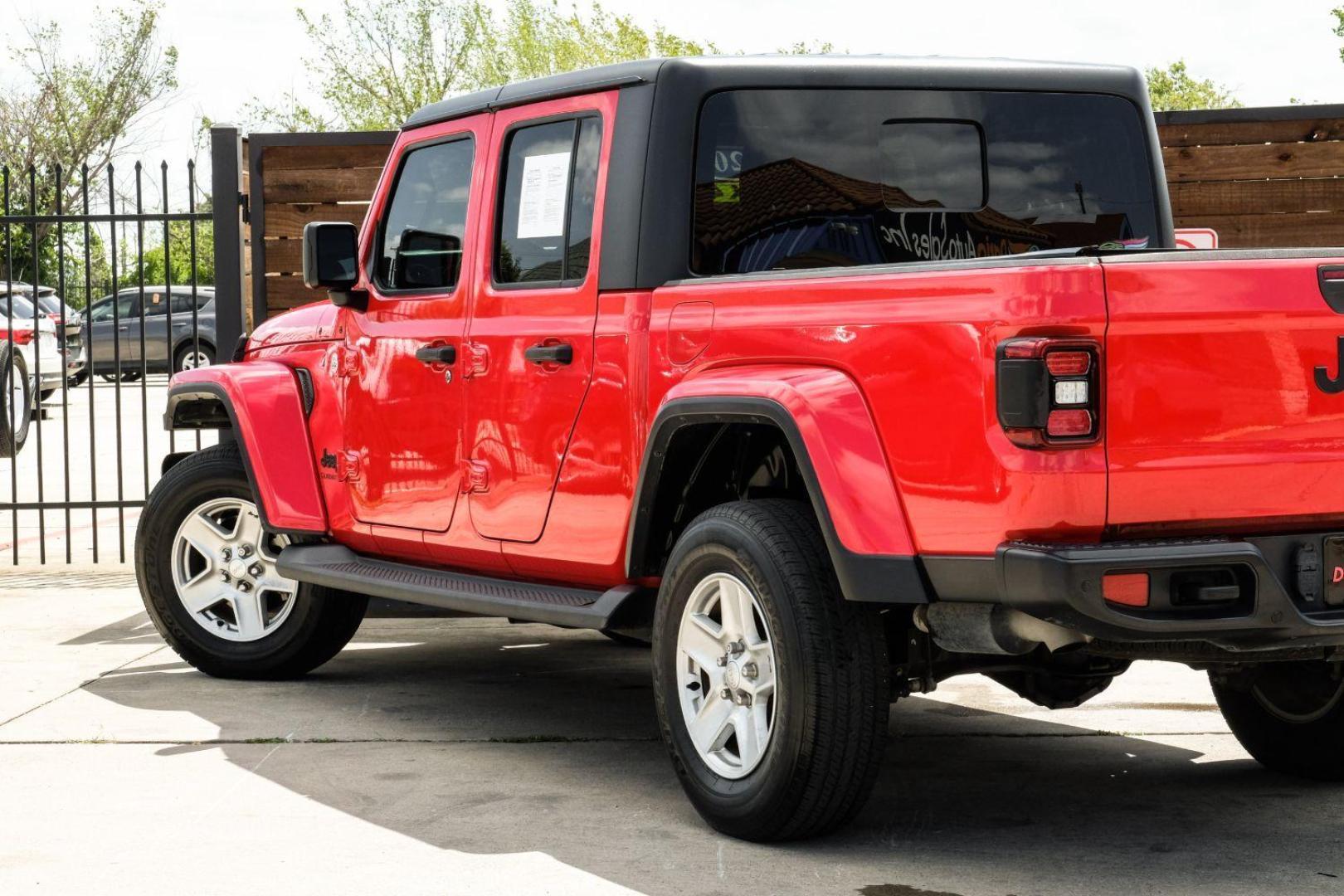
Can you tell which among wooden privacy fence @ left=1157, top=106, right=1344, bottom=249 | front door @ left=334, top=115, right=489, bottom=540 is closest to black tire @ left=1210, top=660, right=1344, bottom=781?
front door @ left=334, top=115, right=489, bottom=540

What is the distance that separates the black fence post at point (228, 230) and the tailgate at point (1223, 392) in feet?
21.0

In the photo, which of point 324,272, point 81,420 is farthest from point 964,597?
point 81,420

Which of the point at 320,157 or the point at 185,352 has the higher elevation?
the point at 320,157

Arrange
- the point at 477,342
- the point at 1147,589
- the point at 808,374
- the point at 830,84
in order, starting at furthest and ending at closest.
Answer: the point at 477,342
the point at 830,84
the point at 808,374
the point at 1147,589

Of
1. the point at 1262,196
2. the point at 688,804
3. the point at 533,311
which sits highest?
the point at 1262,196

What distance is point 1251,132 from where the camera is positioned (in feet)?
30.5

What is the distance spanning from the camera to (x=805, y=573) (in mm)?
4418

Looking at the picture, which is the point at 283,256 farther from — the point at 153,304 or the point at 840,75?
the point at 153,304

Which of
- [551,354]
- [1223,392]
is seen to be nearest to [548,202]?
[551,354]

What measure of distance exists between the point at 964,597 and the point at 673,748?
1.10 metres

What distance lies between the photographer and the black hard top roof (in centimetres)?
530

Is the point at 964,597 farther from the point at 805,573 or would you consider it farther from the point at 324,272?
the point at 324,272

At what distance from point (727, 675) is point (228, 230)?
5.61 metres

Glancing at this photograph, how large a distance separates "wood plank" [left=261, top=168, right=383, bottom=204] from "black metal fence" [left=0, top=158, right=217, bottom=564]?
286 mm
